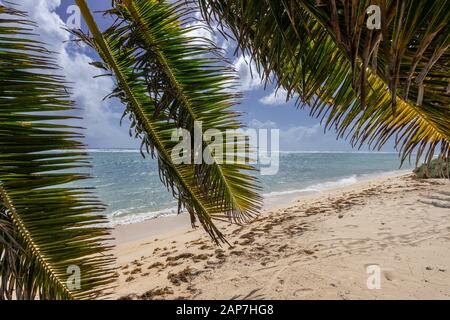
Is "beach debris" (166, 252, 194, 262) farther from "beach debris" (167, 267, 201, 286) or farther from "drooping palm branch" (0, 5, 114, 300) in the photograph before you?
"drooping palm branch" (0, 5, 114, 300)

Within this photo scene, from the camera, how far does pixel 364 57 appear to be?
85 cm

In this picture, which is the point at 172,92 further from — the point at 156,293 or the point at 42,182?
the point at 156,293

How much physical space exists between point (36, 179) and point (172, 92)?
1.07 meters

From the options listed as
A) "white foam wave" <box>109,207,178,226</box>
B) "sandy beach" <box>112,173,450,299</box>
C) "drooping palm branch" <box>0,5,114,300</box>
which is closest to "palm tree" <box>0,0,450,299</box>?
"drooping palm branch" <box>0,5,114,300</box>

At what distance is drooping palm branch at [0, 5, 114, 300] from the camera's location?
1.26 m

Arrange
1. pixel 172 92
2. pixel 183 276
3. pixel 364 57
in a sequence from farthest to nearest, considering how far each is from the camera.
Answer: pixel 183 276 < pixel 172 92 < pixel 364 57

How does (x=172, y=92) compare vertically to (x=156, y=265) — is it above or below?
above

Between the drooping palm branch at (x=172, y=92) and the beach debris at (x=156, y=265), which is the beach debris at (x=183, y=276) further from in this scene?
the drooping palm branch at (x=172, y=92)

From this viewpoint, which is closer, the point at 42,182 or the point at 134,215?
the point at 42,182

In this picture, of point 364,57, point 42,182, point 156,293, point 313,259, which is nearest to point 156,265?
point 156,293

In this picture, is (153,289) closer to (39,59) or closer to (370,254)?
(370,254)

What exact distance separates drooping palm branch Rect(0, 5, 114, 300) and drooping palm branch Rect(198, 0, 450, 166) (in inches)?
35.5
